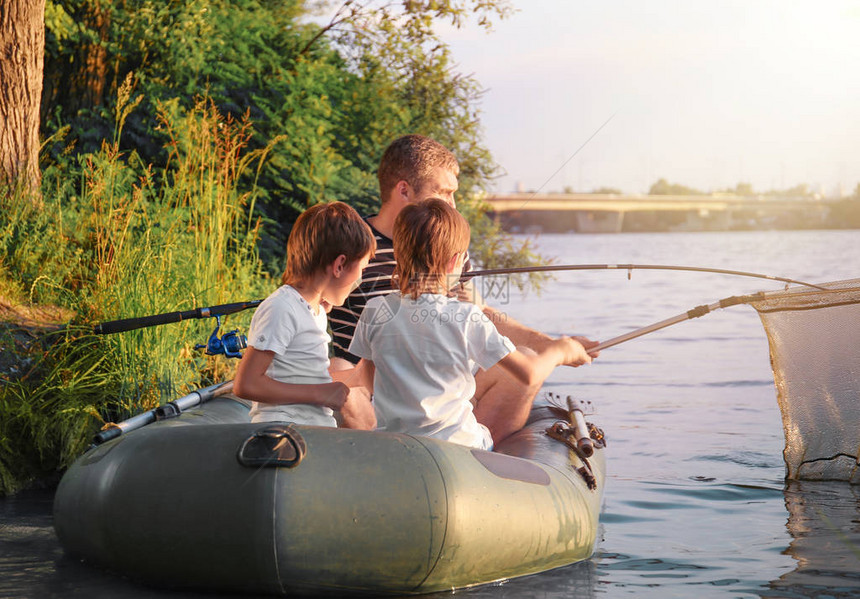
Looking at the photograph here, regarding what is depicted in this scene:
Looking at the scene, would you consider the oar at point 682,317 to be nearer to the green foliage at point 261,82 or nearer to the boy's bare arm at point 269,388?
the boy's bare arm at point 269,388

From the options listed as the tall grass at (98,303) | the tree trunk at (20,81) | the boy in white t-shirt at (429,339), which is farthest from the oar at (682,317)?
the tree trunk at (20,81)

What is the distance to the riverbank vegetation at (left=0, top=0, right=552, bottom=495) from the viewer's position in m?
5.55

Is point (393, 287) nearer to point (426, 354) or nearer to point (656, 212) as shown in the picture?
point (426, 354)

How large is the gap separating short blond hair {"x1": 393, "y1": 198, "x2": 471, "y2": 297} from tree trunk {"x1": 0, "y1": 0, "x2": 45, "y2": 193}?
15.7ft

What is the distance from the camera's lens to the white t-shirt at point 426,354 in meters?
3.59

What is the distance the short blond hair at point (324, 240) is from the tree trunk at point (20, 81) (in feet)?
14.4

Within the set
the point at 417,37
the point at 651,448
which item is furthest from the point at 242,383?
the point at 417,37

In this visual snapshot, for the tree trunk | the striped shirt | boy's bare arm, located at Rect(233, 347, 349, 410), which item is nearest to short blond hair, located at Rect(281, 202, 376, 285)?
boy's bare arm, located at Rect(233, 347, 349, 410)

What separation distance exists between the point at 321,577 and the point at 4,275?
3826 millimetres

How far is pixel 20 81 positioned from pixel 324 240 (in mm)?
4993

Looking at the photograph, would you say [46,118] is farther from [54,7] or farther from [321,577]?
[321,577]

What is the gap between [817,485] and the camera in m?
5.57

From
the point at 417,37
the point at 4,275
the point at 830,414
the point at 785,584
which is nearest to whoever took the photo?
the point at 785,584

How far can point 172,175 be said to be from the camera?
30.6 feet
